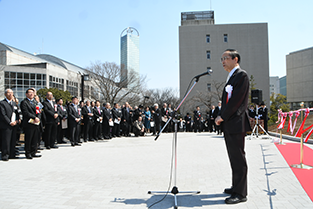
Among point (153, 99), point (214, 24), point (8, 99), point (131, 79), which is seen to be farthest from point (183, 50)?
point (8, 99)

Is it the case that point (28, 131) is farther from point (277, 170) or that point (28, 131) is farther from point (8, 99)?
point (277, 170)

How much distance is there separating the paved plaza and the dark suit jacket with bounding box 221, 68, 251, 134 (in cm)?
115

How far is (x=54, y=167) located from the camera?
6.66 meters

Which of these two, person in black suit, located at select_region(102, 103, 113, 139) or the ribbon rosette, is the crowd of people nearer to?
person in black suit, located at select_region(102, 103, 113, 139)

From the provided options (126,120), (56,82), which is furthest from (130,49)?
(126,120)

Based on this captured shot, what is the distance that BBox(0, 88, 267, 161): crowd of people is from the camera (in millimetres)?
7723

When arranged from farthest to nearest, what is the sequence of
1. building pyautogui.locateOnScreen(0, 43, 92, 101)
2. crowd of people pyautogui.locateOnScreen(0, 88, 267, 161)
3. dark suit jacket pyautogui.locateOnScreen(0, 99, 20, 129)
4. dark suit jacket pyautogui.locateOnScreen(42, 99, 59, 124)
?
building pyautogui.locateOnScreen(0, 43, 92, 101)
dark suit jacket pyautogui.locateOnScreen(42, 99, 59, 124)
crowd of people pyautogui.locateOnScreen(0, 88, 267, 161)
dark suit jacket pyautogui.locateOnScreen(0, 99, 20, 129)

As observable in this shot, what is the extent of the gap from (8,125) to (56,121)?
2.67m

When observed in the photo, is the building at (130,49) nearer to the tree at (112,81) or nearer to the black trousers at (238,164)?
the tree at (112,81)

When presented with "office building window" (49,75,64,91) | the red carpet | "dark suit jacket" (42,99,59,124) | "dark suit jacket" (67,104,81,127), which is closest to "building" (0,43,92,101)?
"office building window" (49,75,64,91)

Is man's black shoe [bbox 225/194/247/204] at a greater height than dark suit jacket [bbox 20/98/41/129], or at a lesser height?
lesser

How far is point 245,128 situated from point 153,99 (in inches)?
1807

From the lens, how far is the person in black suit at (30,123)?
776cm

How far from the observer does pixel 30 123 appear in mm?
7781
